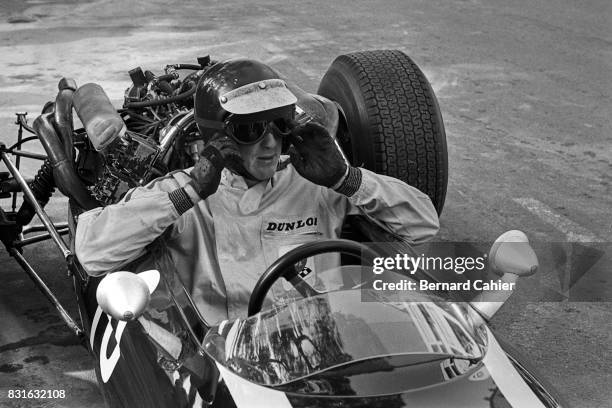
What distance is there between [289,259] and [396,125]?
1.82 meters

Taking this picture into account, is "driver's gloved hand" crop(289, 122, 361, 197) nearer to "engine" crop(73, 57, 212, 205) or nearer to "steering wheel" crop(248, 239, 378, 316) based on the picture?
"steering wheel" crop(248, 239, 378, 316)

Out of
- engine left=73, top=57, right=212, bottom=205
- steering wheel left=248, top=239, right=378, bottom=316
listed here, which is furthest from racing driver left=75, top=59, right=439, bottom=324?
engine left=73, top=57, right=212, bottom=205

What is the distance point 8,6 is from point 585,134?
271 inches

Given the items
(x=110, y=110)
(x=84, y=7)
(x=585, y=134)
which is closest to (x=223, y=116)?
(x=110, y=110)

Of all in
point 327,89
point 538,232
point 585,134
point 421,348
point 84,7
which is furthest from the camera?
point 84,7

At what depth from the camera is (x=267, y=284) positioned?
295 centimetres

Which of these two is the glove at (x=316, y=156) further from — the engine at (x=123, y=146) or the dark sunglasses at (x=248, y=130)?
the engine at (x=123, y=146)

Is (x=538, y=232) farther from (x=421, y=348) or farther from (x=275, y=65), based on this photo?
(x=275, y=65)

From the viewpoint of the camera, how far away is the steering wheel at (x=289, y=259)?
292 centimetres

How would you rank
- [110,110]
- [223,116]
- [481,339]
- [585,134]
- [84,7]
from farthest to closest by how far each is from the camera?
[84,7]
[585,134]
[110,110]
[223,116]
[481,339]

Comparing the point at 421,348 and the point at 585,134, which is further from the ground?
→ the point at 421,348

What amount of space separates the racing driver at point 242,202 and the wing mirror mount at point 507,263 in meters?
0.59

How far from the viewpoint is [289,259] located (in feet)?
9.58

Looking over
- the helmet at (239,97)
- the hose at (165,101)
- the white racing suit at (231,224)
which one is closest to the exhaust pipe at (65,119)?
the hose at (165,101)
